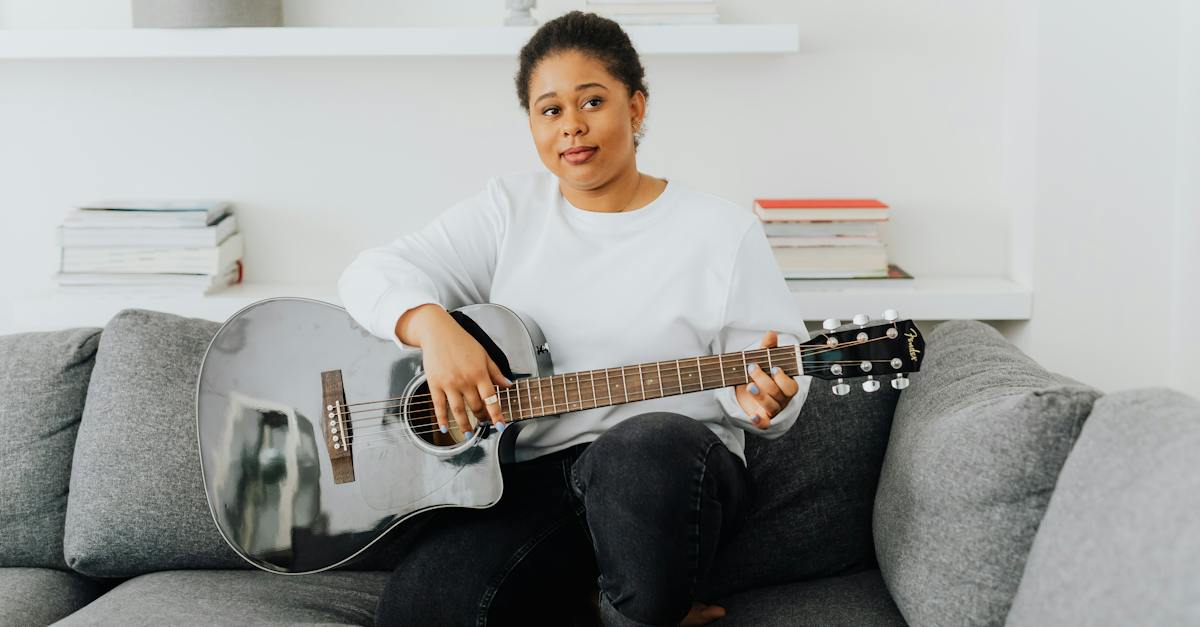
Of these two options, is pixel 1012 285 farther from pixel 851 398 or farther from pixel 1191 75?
pixel 851 398

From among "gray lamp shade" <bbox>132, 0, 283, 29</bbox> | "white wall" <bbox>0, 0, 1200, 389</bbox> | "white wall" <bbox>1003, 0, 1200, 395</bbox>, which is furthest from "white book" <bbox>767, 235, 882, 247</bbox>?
"gray lamp shade" <bbox>132, 0, 283, 29</bbox>

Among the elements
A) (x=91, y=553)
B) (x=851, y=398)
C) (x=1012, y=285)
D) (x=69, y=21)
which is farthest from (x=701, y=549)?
(x=69, y=21)

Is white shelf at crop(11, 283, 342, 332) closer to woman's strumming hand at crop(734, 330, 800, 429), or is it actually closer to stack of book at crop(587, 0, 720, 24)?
stack of book at crop(587, 0, 720, 24)

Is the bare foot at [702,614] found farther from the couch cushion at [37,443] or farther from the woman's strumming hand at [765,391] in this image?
the couch cushion at [37,443]

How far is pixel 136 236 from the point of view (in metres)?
2.16

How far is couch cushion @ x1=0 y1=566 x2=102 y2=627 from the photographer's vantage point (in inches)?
62.2

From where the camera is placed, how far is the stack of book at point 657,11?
2.03 meters

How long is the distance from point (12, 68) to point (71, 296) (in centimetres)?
52

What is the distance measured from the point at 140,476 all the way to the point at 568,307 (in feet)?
2.38

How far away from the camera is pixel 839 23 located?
2.22 metres

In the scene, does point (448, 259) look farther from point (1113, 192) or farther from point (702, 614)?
point (1113, 192)

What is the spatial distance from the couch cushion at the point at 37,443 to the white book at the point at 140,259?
1.26 feet

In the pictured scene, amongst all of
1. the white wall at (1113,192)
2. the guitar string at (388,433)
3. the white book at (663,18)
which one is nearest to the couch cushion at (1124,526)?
the guitar string at (388,433)

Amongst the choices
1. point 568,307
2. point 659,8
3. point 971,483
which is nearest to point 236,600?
point 568,307
